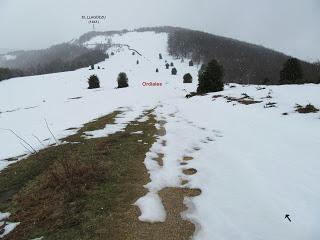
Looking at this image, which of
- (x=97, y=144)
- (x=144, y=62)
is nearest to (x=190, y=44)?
(x=144, y=62)

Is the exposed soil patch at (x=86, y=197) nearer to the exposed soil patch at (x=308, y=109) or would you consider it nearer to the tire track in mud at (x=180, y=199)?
the tire track in mud at (x=180, y=199)

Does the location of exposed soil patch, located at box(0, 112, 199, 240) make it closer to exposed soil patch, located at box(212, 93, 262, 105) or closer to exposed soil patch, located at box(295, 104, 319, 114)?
exposed soil patch, located at box(295, 104, 319, 114)

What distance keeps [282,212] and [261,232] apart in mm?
1030

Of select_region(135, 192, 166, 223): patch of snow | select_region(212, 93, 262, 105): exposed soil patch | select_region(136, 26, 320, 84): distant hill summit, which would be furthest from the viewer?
select_region(136, 26, 320, 84): distant hill summit

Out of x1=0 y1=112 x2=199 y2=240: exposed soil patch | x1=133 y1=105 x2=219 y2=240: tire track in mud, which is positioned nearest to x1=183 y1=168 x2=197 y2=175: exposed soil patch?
x1=133 y1=105 x2=219 y2=240: tire track in mud

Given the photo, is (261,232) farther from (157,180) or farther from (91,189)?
(91,189)

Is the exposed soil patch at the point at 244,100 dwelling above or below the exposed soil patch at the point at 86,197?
below

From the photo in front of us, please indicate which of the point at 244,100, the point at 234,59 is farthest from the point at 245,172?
the point at 234,59

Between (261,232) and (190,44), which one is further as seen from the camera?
(190,44)

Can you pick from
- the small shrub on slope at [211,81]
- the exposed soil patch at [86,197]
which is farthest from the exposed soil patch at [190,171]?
the small shrub on slope at [211,81]

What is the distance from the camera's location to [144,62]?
492ft

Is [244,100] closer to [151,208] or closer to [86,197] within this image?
[151,208]

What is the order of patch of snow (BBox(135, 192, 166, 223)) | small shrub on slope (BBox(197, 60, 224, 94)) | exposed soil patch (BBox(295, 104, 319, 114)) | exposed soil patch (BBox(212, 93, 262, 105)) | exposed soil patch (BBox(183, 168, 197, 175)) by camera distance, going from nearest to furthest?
patch of snow (BBox(135, 192, 166, 223)), exposed soil patch (BBox(183, 168, 197, 175)), exposed soil patch (BBox(295, 104, 319, 114)), exposed soil patch (BBox(212, 93, 262, 105)), small shrub on slope (BBox(197, 60, 224, 94))

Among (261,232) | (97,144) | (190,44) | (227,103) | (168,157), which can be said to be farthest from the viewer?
(190,44)
